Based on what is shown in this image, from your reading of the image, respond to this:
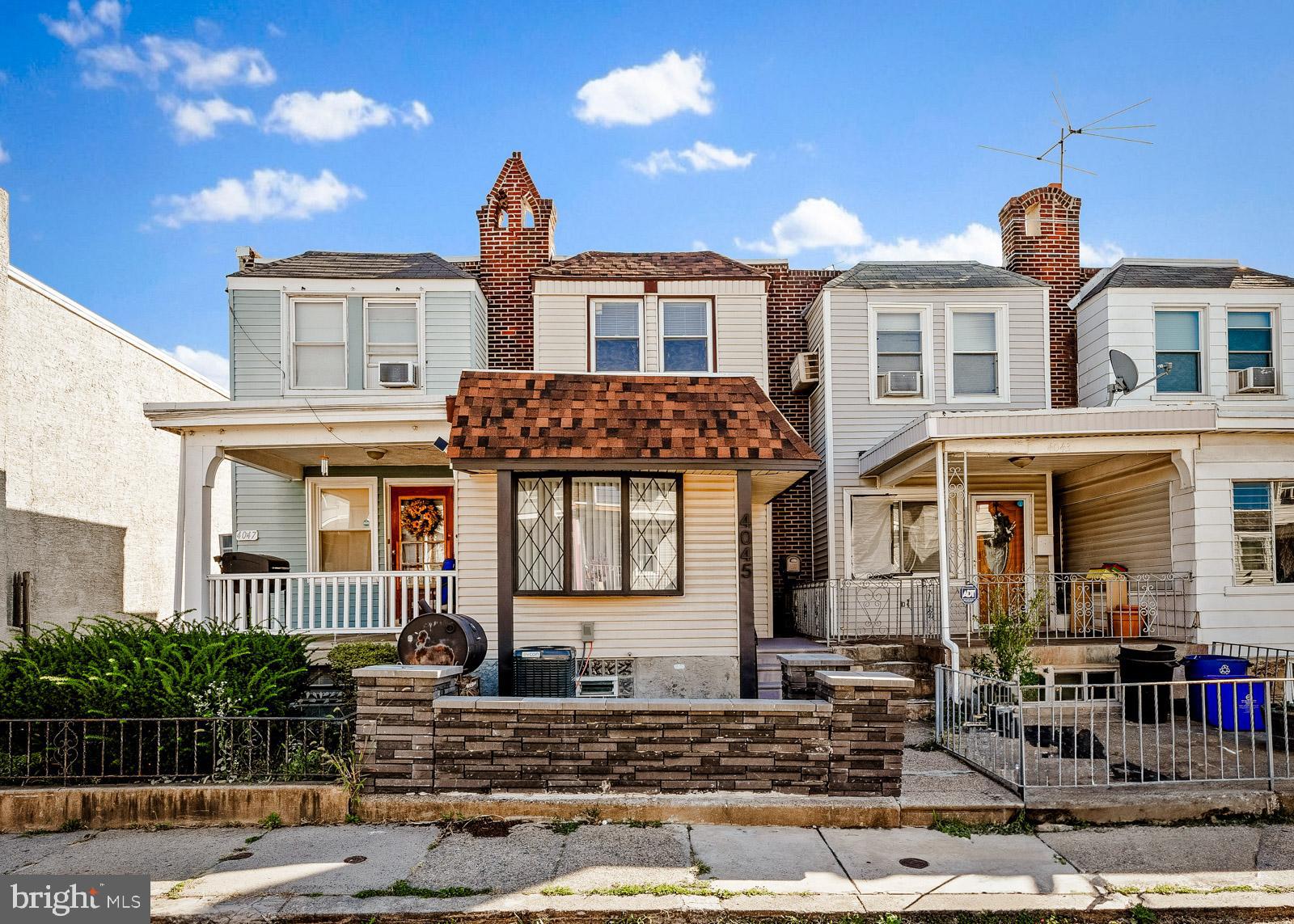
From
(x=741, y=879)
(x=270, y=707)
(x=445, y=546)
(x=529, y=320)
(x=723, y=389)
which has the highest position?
(x=529, y=320)

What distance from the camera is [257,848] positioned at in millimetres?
6625

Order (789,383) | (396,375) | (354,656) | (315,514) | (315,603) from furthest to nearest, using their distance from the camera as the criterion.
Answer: (789,383), (315,514), (396,375), (315,603), (354,656)

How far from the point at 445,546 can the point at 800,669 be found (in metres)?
8.45

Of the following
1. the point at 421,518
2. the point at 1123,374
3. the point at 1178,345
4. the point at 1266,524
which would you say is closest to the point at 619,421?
the point at 421,518

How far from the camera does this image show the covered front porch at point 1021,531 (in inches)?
460

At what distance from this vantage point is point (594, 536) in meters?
10.8

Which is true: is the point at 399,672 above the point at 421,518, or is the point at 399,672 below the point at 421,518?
below

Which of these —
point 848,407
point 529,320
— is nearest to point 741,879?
point 848,407

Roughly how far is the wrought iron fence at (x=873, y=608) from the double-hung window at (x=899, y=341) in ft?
11.9

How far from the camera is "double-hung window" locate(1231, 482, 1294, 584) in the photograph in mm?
12570

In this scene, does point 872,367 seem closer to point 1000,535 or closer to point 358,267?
point 1000,535

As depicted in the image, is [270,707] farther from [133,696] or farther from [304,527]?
[304,527]

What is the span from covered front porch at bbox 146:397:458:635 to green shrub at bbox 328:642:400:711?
1.42ft

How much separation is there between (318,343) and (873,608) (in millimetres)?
9681
